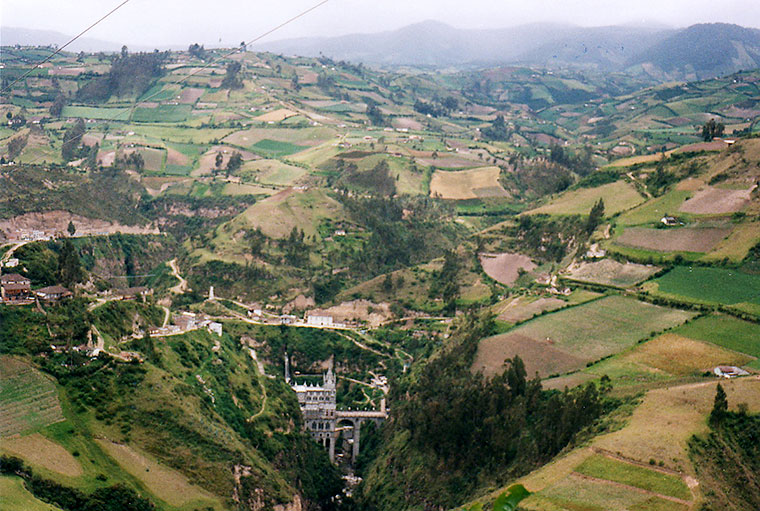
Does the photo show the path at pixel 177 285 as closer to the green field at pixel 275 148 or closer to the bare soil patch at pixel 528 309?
the bare soil patch at pixel 528 309

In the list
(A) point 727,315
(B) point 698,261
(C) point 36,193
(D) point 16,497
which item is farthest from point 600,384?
(C) point 36,193

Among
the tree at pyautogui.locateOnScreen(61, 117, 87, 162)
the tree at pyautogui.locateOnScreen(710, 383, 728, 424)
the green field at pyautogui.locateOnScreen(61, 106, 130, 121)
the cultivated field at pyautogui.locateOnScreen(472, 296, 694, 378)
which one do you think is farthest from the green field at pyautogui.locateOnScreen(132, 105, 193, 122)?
the tree at pyautogui.locateOnScreen(710, 383, 728, 424)

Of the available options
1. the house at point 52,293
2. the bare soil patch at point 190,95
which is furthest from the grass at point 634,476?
the bare soil patch at point 190,95

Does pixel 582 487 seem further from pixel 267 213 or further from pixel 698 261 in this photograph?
pixel 267 213

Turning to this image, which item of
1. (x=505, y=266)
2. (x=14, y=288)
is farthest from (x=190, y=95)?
(x=14, y=288)

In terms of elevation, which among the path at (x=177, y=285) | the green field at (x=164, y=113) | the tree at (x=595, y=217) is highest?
the green field at (x=164, y=113)

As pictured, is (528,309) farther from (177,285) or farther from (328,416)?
(177,285)
